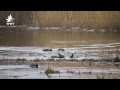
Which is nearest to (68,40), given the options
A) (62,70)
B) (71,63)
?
(71,63)

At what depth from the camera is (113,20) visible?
237 inches

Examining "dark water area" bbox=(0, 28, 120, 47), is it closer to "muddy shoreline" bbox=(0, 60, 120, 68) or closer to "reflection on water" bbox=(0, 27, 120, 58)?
"reflection on water" bbox=(0, 27, 120, 58)

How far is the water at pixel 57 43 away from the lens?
597cm

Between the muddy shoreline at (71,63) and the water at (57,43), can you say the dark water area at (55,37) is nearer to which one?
the water at (57,43)

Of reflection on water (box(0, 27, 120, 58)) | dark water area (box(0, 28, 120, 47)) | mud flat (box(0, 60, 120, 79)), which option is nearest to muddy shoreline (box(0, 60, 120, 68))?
mud flat (box(0, 60, 120, 79))

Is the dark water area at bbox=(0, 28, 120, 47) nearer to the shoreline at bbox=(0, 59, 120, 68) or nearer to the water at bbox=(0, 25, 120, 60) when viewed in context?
the water at bbox=(0, 25, 120, 60)

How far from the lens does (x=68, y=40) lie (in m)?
6.01

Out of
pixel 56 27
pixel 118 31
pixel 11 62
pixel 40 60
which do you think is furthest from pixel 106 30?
pixel 11 62

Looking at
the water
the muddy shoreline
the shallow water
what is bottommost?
the shallow water

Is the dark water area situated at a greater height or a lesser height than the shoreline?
greater

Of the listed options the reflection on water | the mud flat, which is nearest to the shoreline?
the mud flat

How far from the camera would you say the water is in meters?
5.97
